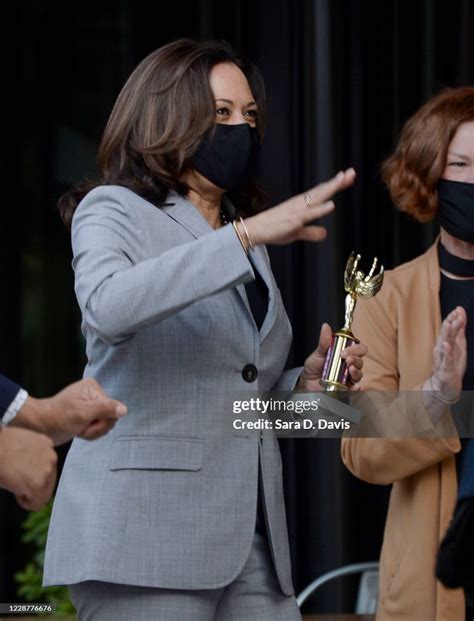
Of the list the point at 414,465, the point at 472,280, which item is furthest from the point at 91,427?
the point at 472,280

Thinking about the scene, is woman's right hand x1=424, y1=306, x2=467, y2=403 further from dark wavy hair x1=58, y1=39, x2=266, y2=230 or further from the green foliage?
the green foliage

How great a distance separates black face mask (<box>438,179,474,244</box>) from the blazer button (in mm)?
770

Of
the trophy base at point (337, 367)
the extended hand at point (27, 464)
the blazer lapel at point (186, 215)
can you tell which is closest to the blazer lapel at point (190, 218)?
the blazer lapel at point (186, 215)

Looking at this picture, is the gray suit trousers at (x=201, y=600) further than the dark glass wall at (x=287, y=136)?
No

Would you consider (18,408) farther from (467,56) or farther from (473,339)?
(467,56)

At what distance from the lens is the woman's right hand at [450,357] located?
106 inches

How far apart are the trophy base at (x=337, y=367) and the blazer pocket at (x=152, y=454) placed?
0.35 m

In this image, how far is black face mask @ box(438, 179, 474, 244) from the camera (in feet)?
10.1

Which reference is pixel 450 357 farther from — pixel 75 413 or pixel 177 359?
pixel 75 413

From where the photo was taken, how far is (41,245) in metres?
4.75

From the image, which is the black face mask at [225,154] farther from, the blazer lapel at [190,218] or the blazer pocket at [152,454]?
the blazer pocket at [152,454]

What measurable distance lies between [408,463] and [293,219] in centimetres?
80

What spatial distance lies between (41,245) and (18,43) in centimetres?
69

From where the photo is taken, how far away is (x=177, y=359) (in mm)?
2480
